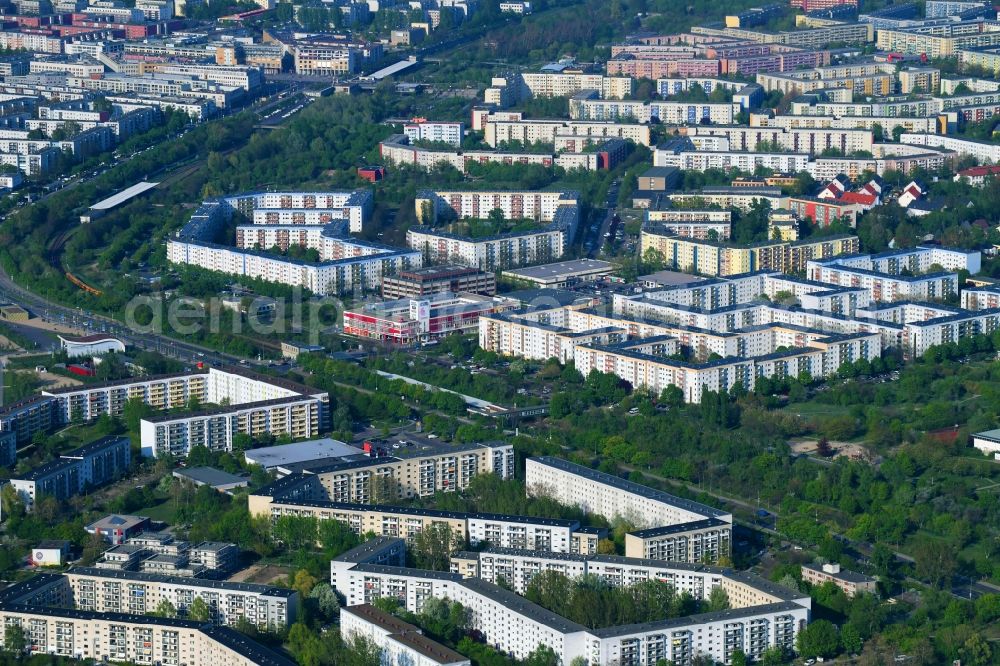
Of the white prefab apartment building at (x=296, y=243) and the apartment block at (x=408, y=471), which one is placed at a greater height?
the white prefab apartment building at (x=296, y=243)

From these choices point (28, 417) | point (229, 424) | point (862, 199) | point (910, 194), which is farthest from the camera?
point (910, 194)

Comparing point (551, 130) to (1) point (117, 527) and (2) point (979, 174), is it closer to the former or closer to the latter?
(2) point (979, 174)

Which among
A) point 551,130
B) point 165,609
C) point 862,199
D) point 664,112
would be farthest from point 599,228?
point 165,609

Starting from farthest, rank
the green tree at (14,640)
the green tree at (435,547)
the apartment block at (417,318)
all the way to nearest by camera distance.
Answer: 1. the apartment block at (417,318)
2. the green tree at (435,547)
3. the green tree at (14,640)

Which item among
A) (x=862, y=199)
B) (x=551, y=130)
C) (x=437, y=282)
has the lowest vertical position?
(x=437, y=282)

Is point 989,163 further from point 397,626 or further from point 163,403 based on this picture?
point 397,626

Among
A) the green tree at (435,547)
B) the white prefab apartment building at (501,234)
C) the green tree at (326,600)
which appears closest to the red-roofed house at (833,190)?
the white prefab apartment building at (501,234)

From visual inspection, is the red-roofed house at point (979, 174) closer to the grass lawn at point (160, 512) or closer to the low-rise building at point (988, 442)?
the low-rise building at point (988, 442)

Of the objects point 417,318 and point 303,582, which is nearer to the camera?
point 303,582

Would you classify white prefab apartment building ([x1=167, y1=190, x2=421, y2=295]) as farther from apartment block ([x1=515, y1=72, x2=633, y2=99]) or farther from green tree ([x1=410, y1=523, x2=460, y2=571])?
green tree ([x1=410, y1=523, x2=460, y2=571])

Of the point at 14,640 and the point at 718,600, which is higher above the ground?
the point at 718,600

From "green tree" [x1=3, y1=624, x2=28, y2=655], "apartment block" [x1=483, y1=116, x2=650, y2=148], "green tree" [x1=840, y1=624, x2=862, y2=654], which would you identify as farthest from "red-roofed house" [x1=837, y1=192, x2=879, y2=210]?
"green tree" [x1=3, y1=624, x2=28, y2=655]
